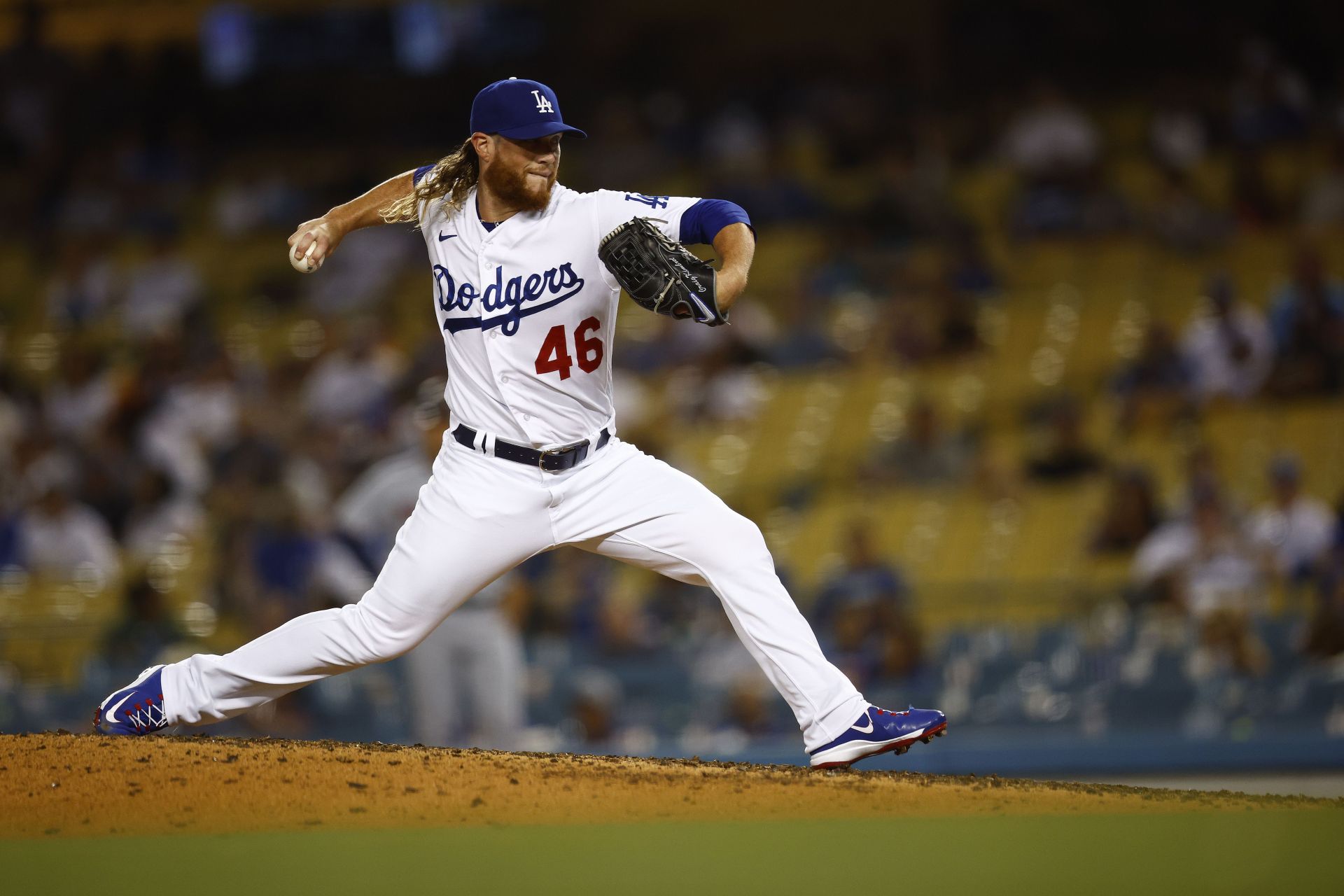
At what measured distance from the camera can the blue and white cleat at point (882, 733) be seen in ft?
13.5

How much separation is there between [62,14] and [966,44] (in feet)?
26.5

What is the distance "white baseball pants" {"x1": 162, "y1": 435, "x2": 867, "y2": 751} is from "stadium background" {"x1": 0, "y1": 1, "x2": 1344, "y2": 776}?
271 cm

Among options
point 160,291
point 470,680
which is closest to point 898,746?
point 470,680

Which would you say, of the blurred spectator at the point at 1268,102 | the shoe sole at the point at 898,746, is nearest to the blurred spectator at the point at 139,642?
the shoe sole at the point at 898,746

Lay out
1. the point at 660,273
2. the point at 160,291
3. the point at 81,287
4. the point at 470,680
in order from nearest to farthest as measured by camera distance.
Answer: the point at 660,273 < the point at 470,680 < the point at 160,291 < the point at 81,287

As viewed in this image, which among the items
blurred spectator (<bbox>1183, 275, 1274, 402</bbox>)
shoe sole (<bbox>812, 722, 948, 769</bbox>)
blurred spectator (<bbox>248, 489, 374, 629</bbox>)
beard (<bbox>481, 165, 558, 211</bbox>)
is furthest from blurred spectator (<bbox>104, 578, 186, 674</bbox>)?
blurred spectator (<bbox>1183, 275, 1274, 402</bbox>)

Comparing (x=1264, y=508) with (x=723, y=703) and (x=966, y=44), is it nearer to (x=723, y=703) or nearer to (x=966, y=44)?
(x=723, y=703)

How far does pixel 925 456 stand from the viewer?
9.21 m

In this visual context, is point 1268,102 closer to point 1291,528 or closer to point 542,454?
point 1291,528

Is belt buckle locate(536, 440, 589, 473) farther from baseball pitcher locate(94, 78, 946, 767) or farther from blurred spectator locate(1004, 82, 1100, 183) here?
blurred spectator locate(1004, 82, 1100, 183)

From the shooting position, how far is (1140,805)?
416 cm

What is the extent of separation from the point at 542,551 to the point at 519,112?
3.74 ft

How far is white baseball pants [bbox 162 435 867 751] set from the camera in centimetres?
408

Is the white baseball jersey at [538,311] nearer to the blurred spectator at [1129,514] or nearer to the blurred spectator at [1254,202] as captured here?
the blurred spectator at [1129,514]
